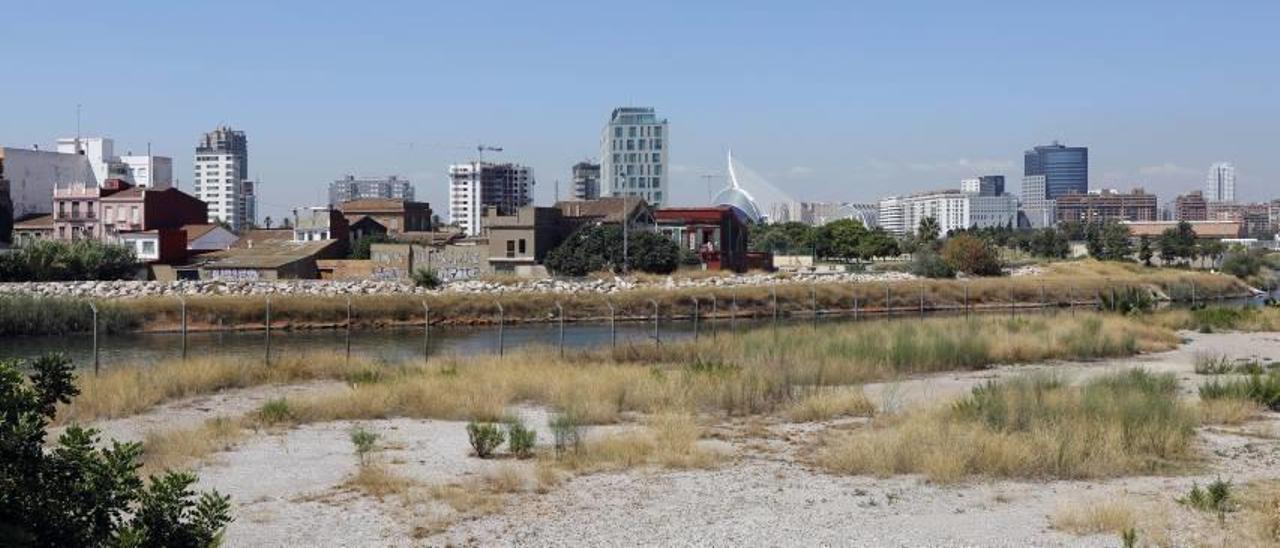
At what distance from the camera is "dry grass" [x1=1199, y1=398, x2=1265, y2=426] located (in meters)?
→ 19.5

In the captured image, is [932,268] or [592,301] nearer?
[592,301]

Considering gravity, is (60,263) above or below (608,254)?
below

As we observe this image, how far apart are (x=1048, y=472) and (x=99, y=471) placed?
11968mm

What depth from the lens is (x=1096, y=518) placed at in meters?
11.9

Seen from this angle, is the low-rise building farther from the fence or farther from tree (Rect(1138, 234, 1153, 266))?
tree (Rect(1138, 234, 1153, 266))

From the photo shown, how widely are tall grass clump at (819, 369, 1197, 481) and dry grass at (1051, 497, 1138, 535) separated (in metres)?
2.36

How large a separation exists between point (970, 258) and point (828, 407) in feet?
253

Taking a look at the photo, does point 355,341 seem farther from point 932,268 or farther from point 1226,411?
point 932,268

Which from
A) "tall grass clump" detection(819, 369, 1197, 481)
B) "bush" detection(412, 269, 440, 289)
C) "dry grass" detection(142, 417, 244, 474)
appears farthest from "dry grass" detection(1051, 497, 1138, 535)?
"bush" detection(412, 269, 440, 289)

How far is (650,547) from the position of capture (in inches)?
445

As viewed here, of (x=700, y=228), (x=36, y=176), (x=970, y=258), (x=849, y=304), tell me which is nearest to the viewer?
(x=849, y=304)

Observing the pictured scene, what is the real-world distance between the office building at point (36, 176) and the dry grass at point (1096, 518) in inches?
3961

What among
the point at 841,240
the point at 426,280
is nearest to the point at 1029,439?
the point at 426,280

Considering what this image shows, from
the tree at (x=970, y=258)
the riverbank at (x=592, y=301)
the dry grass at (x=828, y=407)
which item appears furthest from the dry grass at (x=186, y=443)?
the tree at (x=970, y=258)
